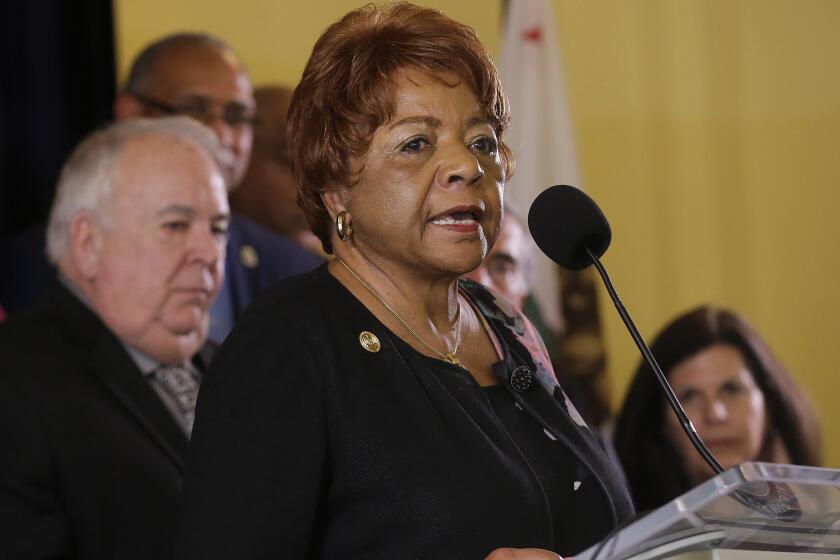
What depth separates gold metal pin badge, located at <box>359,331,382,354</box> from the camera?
1680 millimetres

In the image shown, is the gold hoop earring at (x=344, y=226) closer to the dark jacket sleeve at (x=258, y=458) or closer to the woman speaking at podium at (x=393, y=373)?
A: the woman speaking at podium at (x=393, y=373)

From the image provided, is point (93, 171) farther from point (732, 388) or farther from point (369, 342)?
point (732, 388)

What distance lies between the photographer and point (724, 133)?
4.73 meters

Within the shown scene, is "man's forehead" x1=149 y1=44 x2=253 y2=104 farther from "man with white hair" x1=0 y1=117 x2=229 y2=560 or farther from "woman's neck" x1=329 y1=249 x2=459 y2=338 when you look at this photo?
"woman's neck" x1=329 y1=249 x2=459 y2=338

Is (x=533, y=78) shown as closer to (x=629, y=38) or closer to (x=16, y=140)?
(x=629, y=38)

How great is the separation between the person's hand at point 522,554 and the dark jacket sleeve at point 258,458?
0.22 meters

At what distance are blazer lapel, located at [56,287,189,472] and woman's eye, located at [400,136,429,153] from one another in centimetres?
99

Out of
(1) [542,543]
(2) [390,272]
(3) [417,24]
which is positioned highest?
(3) [417,24]

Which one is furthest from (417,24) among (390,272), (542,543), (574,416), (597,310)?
(597,310)

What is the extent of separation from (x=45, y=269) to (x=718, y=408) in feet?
6.24

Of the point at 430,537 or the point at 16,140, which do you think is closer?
the point at 430,537

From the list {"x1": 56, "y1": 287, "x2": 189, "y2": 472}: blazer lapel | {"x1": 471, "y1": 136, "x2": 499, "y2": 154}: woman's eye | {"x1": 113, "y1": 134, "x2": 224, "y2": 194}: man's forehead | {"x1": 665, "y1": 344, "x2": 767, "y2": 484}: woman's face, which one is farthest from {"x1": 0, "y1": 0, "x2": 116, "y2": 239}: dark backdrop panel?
{"x1": 471, "y1": 136, "x2": 499, "y2": 154}: woman's eye

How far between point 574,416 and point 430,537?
0.37m

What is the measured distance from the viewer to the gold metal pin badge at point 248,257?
358 cm
